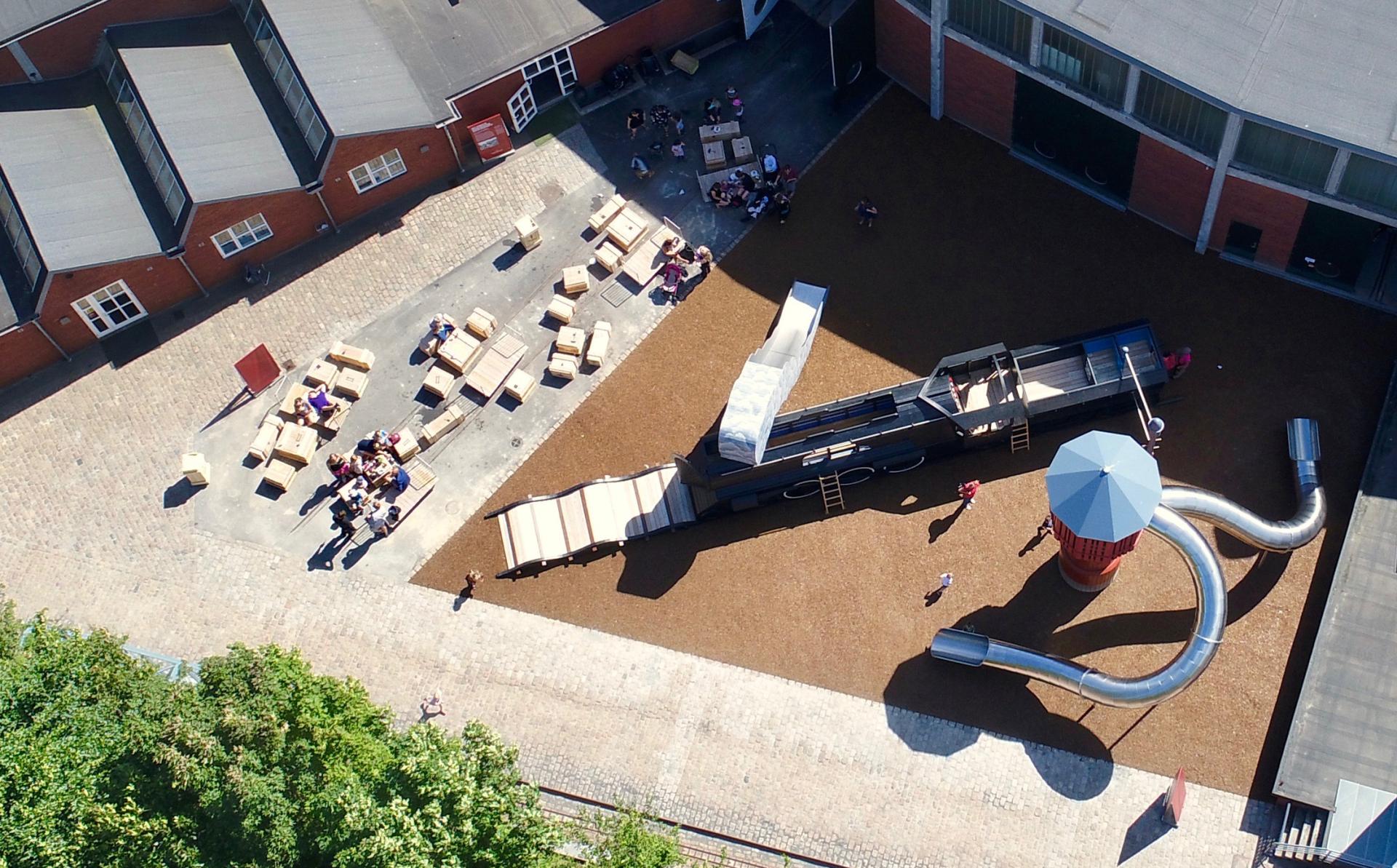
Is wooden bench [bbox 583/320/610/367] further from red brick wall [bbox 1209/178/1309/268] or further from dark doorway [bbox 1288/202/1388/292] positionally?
dark doorway [bbox 1288/202/1388/292]

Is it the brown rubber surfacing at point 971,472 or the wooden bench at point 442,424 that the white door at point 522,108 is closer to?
the brown rubber surfacing at point 971,472

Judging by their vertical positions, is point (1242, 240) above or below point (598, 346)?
above

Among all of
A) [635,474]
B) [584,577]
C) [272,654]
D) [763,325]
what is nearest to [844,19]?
[763,325]

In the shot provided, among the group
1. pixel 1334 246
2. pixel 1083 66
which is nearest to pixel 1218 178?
pixel 1334 246

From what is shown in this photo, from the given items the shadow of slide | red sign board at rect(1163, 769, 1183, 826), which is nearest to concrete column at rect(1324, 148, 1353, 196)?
the shadow of slide

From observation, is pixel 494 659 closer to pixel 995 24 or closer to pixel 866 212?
pixel 866 212

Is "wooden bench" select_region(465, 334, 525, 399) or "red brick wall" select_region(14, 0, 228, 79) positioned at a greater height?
"red brick wall" select_region(14, 0, 228, 79)
